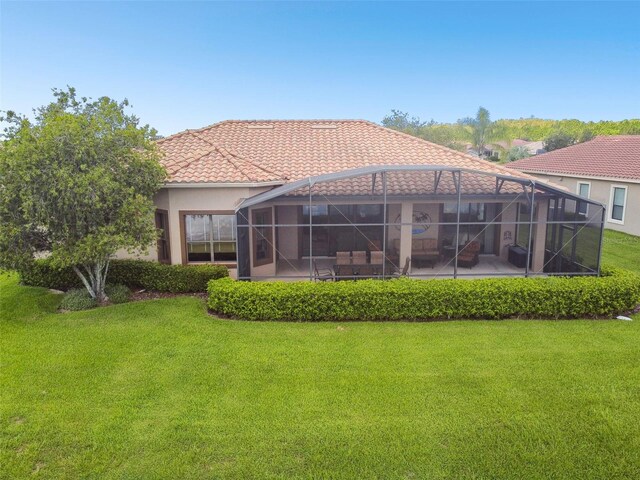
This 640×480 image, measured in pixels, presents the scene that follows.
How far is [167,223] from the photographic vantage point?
14234 mm

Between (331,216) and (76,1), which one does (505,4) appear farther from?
(76,1)

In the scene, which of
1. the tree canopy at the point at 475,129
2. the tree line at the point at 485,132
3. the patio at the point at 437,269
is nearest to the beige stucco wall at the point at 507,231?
the patio at the point at 437,269

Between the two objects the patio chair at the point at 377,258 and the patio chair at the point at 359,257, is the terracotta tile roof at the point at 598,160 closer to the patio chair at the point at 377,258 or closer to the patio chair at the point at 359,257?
the patio chair at the point at 377,258

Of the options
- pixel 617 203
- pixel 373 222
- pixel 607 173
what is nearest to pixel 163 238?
pixel 373 222

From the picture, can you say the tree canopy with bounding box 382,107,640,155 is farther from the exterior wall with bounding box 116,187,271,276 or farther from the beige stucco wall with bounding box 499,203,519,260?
the exterior wall with bounding box 116,187,271,276

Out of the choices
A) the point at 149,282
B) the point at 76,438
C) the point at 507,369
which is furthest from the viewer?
the point at 149,282

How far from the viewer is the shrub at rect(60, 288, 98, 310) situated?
12117 mm

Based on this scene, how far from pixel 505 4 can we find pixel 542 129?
228 feet

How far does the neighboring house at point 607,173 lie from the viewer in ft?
75.2

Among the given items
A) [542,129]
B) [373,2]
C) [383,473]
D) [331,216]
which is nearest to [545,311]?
[331,216]

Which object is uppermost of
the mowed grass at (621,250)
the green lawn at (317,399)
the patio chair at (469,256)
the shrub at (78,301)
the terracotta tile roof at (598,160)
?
the terracotta tile roof at (598,160)

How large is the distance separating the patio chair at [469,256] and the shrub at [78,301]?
A: 34.7ft

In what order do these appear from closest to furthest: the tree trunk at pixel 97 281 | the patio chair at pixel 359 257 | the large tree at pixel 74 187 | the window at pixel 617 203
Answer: the large tree at pixel 74 187, the tree trunk at pixel 97 281, the patio chair at pixel 359 257, the window at pixel 617 203

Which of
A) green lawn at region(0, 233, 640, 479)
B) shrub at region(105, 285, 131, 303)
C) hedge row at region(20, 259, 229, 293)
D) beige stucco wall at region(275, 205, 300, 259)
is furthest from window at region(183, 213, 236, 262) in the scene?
green lawn at region(0, 233, 640, 479)
